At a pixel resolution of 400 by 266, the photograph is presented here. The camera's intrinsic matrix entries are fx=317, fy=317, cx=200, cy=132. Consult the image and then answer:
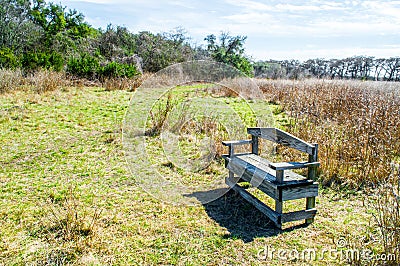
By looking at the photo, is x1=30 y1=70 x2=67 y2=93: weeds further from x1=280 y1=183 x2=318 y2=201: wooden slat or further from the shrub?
x1=280 y1=183 x2=318 y2=201: wooden slat

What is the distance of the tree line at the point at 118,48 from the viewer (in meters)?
17.0

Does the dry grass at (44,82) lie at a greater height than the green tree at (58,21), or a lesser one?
lesser

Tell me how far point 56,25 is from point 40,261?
78.7ft

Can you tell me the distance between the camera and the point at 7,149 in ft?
16.7

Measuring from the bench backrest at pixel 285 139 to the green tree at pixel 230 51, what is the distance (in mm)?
17687

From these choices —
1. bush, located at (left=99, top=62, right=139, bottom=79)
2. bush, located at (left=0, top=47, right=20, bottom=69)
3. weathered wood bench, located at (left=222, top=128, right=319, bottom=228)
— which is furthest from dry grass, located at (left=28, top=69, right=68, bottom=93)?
weathered wood bench, located at (left=222, top=128, right=319, bottom=228)

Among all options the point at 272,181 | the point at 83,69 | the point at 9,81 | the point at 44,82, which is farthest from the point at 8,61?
the point at 272,181

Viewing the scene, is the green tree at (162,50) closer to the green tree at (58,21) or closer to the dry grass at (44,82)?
the green tree at (58,21)

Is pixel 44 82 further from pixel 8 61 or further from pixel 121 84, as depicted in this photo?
pixel 121 84

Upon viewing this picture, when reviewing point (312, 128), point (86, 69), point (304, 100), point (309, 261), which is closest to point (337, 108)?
point (304, 100)

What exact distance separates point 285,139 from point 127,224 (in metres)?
1.79

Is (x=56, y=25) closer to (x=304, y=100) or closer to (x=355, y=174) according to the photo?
(x=304, y=100)

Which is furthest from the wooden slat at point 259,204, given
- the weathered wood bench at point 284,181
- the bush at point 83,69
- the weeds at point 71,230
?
the bush at point 83,69

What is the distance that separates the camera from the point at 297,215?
3070 mm
